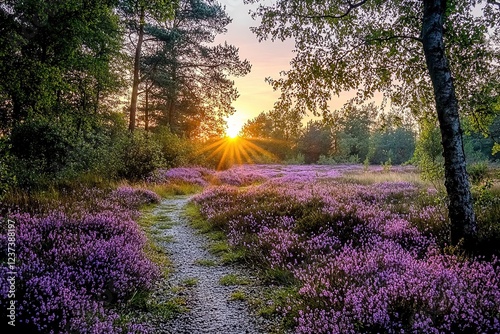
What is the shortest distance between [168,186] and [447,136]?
14.5 m

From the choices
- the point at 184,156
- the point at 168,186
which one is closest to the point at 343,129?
the point at 184,156

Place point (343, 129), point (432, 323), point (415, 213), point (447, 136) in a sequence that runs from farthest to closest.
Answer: point (343, 129), point (415, 213), point (447, 136), point (432, 323)

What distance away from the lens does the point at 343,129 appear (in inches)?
3268

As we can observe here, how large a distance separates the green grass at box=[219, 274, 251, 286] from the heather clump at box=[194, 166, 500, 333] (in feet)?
1.63

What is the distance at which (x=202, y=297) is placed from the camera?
4.75 meters

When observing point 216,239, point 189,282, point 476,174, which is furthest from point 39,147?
point 476,174

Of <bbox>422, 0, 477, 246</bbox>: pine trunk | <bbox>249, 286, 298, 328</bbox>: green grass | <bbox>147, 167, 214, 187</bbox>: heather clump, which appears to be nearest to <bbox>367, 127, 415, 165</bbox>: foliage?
<bbox>147, 167, 214, 187</bbox>: heather clump

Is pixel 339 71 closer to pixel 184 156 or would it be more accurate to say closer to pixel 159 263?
pixel 159 263

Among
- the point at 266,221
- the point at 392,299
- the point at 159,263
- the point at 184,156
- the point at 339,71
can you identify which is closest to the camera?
the point at 392,299

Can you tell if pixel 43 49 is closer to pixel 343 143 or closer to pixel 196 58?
pixel 196 58

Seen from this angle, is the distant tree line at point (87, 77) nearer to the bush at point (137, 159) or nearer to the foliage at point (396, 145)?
the bush at point (137, 159)

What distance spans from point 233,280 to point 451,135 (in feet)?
14.8

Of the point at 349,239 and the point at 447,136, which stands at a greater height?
the point at 447,136

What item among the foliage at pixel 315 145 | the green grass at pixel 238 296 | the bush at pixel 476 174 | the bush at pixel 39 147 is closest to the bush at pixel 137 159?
the bush at pixel 39 147
